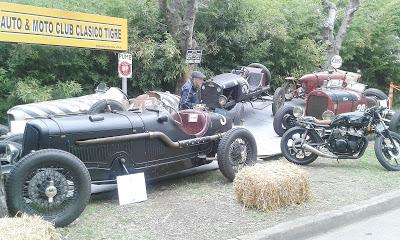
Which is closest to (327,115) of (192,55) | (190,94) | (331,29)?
(190,94)

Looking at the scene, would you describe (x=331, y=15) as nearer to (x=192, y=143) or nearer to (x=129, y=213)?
(x=192, y=143)

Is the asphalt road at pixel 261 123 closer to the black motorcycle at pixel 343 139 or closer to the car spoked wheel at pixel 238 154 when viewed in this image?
the black motorcycle at pixel 343 139

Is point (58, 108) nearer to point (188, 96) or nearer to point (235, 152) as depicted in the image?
point (188, 96)

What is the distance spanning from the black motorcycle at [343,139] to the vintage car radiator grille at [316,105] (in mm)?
2068

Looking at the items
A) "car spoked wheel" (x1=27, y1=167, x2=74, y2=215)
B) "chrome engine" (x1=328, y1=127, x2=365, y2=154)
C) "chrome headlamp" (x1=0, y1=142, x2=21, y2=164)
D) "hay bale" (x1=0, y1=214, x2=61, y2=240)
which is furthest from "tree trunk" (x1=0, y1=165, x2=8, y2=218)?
"chrome engine" (x1=328, y1=127, x2=365, y2=154)

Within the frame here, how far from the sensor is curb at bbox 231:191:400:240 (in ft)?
16.8

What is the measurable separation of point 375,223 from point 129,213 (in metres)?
2.81

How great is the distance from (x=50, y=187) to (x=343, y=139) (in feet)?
16.2

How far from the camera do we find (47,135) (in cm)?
558

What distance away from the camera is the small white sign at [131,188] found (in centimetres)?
603

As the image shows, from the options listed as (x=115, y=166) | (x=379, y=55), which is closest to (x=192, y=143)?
(x=115, y=166)

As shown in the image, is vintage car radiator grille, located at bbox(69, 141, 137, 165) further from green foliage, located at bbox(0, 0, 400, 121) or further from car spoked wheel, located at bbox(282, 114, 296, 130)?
green foliage, located at bbox(0, 0, 400, 121)

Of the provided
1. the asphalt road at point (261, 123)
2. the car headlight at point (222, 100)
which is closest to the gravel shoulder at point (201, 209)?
the asphalt road at point (261, 123)

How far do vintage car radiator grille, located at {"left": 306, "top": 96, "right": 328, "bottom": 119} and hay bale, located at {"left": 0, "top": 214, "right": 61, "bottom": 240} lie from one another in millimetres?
7443
